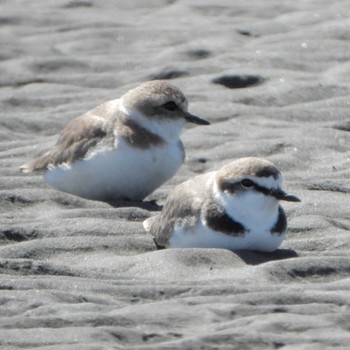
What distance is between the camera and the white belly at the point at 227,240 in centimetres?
603

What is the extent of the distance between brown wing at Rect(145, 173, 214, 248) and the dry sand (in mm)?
92

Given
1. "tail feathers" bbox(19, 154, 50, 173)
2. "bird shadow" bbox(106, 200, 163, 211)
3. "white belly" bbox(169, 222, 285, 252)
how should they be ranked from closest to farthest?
"white belly" bbox(169, 222, 285, 252), "bird shadow" bbox(106, 200, 163, 211), "tail feathers" bbox(19, 154, 50, 173)

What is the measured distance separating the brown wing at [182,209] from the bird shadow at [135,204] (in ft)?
2.20

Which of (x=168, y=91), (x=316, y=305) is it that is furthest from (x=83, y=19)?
(x=316, y=305)

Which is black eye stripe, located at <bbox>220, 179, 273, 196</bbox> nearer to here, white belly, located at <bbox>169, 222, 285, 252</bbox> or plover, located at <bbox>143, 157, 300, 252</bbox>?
plover, located at <bbox>143, 157, 300, 252</bbox>

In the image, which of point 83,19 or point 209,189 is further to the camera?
point 83,19

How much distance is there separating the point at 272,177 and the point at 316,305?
1189mm

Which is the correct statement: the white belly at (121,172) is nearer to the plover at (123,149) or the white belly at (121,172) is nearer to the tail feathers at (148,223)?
the plover at (123,149)

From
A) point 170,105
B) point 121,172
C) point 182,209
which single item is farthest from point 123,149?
point 182,209

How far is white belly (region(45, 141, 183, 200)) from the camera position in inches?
280

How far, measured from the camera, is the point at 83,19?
10.9 metres

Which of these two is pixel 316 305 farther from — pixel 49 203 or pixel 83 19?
pixel 83 19

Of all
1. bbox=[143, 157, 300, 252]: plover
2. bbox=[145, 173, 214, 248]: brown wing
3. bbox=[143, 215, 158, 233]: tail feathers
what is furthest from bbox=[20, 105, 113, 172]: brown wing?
bbox=[143, 157, 300, 252]: plover

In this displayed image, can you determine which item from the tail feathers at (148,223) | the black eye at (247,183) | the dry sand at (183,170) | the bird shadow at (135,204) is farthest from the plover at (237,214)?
the bird shadow at (135,204)
